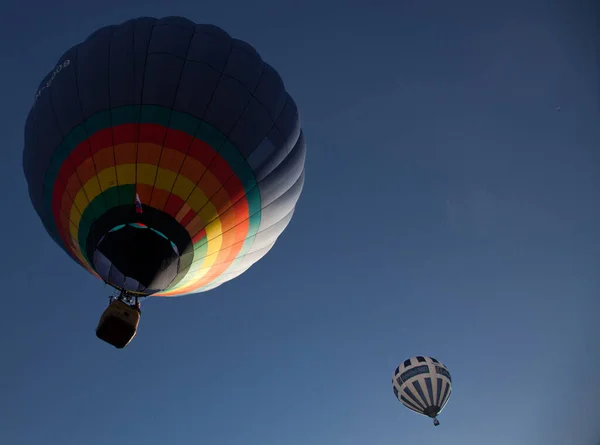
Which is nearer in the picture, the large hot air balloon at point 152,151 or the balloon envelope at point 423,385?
the large hot air balloon at point 152,151

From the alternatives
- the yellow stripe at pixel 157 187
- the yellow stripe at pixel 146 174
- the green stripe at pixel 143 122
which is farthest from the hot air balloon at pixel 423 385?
the yellow stripe at pixel 146 174

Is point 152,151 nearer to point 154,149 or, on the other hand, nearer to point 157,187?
point 154,149

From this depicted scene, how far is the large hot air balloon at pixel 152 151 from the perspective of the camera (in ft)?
21.1

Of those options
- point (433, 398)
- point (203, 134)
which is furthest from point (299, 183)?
point (433, 398)

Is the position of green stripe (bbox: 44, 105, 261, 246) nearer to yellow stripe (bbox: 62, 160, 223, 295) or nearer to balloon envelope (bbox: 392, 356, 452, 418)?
yellow stripe (bbox: 62, 160, 223, 295)

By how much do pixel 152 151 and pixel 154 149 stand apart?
0.11 feet

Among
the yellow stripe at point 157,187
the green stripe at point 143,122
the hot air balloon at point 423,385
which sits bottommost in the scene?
the yellow stripe at point 157,187

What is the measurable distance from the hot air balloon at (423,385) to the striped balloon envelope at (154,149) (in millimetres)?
8278

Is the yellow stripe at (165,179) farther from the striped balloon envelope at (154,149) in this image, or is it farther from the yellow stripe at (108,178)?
the yellow stripe at (108,178)

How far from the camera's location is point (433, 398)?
13.2 m

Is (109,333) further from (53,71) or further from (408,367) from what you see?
(408,367)

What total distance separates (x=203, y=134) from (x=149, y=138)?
66 centimetres

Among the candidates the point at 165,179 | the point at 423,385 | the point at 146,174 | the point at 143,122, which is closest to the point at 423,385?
the point at 423,385

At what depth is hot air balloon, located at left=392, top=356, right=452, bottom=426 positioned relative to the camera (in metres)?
13.2
